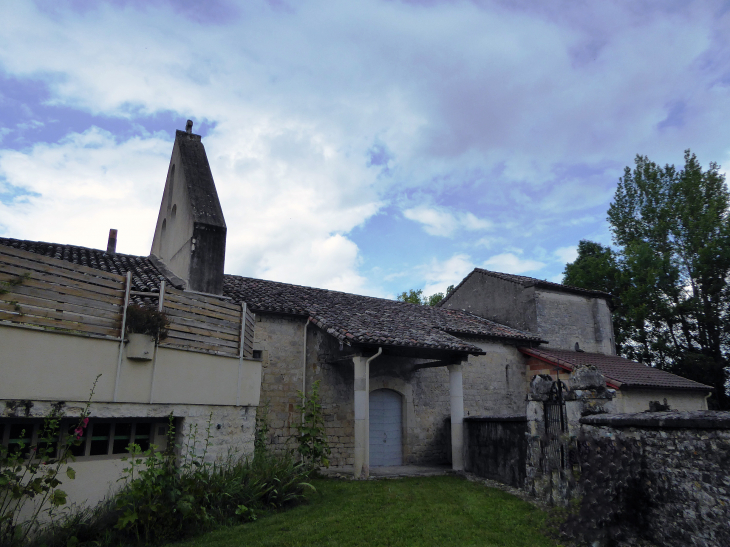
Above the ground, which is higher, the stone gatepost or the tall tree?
the tall tree

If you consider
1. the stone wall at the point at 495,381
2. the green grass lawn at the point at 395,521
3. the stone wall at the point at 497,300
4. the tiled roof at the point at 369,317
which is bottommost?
the green grass lawn at the point at 395,521

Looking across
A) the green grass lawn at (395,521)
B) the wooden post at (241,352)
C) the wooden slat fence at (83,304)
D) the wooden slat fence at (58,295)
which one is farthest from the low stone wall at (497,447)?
the wooden slat fence at (58,295)

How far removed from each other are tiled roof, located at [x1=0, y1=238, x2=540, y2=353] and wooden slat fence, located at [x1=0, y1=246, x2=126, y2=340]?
2536 mm

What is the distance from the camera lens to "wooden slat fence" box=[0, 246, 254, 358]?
5699 mm

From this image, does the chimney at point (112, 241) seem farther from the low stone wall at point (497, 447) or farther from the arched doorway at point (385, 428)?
the low stone wall at point (497, 447)

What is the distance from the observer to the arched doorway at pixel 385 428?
12.8 meters

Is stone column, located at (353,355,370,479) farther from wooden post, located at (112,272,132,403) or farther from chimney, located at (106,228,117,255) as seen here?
chimney, located at (106,228,117,255)

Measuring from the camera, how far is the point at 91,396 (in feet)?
19.7

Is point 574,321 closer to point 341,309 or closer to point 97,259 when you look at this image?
point 341,309

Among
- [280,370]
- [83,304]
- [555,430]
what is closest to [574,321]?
[555,430]

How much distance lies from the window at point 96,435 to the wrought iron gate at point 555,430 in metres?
6.09

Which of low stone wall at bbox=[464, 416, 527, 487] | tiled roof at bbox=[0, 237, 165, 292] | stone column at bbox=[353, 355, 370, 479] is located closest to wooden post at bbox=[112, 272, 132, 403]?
tiled roof at bbox=[0, 237, 165, 292]

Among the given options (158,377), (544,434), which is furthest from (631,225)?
(158,377)

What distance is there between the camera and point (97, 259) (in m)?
11.4
